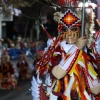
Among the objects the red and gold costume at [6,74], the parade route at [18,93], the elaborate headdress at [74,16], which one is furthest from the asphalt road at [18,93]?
the elaborate headdress at [74,16]

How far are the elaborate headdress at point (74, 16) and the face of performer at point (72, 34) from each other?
0.04m

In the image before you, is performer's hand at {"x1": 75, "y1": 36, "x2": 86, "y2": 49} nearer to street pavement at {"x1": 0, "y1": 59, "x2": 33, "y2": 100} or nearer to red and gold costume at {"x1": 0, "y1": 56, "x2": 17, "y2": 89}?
street pavement at {"x1": 0, "y1": 59, "x2": 33, "y2": 100}

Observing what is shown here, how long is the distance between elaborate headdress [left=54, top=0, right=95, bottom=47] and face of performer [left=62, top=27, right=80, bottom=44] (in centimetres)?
4

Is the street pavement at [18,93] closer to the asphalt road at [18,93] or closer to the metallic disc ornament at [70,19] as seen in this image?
the asphalt road at [18,93]

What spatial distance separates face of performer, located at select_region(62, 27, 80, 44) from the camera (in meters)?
3.23

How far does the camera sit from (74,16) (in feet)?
10.8

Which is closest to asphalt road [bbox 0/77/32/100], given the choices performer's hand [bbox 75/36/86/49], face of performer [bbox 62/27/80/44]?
face of performer [bbox 62/27/80/44]

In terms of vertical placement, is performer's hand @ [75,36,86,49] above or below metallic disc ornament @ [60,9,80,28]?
below

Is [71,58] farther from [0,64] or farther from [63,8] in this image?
[0,64]

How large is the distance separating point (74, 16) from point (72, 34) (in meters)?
0.20

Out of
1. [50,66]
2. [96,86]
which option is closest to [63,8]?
[50,66]

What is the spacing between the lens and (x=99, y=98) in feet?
10.9

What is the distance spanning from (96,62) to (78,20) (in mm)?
507

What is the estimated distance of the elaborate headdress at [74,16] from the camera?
3.29 metres
